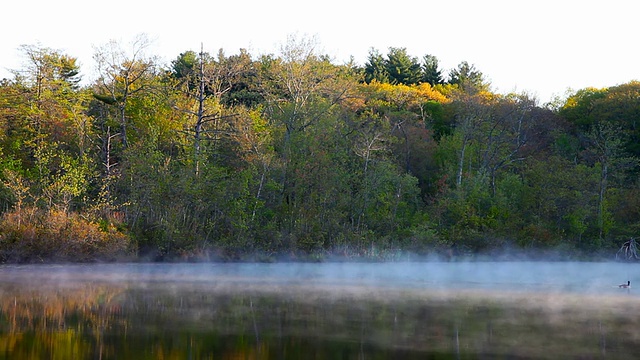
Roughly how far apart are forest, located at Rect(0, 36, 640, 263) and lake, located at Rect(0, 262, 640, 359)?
4.15 m

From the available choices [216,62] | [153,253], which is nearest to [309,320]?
[153,253]

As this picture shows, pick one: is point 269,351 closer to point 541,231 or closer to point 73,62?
point 541,231

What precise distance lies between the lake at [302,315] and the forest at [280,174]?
415cm

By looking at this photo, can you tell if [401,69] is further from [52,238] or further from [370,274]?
[52,238]

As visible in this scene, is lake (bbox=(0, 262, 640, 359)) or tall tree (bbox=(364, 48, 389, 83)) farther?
tall tree (bbox=(364, 48, 389, 83))

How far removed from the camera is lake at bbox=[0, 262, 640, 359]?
13891mm

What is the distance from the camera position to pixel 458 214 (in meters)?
41.4

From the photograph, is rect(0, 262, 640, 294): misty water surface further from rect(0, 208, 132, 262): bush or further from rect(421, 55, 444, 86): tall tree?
rect(421, 55, 444, 86): tall tree

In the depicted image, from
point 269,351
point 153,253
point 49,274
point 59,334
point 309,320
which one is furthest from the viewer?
point 153,253

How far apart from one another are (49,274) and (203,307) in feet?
36.1

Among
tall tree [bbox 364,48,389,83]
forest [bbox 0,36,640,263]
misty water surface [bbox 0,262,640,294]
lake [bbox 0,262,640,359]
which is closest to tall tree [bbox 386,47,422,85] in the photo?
tall tree [bbox 364,48,389,83]

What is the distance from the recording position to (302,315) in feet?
60.0

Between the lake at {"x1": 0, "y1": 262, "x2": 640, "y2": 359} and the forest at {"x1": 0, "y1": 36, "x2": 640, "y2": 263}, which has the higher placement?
the forest at {"x1": 0, "y1": 36, "x2": 640, "y2": 263}

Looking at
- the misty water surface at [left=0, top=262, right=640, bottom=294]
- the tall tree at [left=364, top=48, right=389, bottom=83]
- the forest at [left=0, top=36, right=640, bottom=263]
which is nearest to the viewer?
the misty water surface at [left=0, top=262, right=640, bottom=294]
